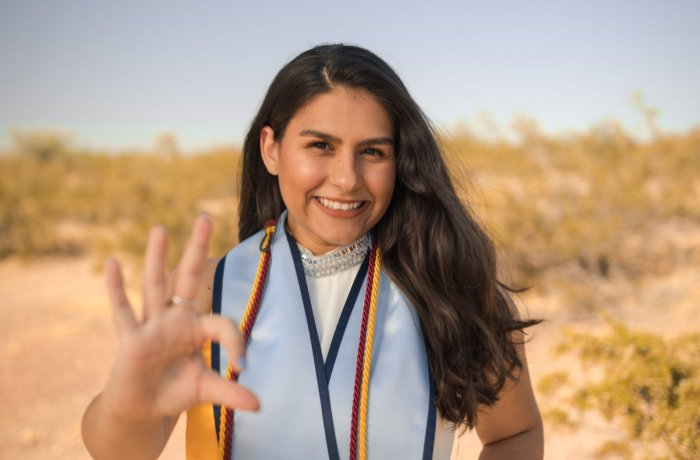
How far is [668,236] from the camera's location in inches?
307

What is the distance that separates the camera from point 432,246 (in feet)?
6.07

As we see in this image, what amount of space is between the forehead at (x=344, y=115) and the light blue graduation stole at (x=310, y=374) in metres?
0.35

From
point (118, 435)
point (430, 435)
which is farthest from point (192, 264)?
point (430, 435)

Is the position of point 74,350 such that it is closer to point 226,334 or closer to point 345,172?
point 345,172

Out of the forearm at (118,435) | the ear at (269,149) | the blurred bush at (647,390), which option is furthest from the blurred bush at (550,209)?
the forearm at (118,435)

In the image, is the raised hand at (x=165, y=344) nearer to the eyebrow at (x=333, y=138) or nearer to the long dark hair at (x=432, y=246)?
the eyebrow at (x=333, y=138)

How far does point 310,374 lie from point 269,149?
69cm

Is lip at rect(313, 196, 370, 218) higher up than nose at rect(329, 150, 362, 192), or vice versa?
nose at rect(329, 150, 362, 192)

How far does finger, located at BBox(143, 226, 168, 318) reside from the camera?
40.6 inches

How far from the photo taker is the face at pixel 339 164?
162cm

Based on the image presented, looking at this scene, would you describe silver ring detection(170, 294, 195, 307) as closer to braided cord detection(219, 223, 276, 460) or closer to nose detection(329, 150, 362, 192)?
braided cord detection(219, 223, 276, 460)

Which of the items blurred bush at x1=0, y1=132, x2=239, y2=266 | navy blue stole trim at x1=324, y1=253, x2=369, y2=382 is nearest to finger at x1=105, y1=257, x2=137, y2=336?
navy blue stole trim at x1=324, y1=253, x2=369, y2=382

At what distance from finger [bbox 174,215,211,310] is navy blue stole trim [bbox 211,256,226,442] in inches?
21.3

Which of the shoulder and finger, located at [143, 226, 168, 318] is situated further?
the shoulder
